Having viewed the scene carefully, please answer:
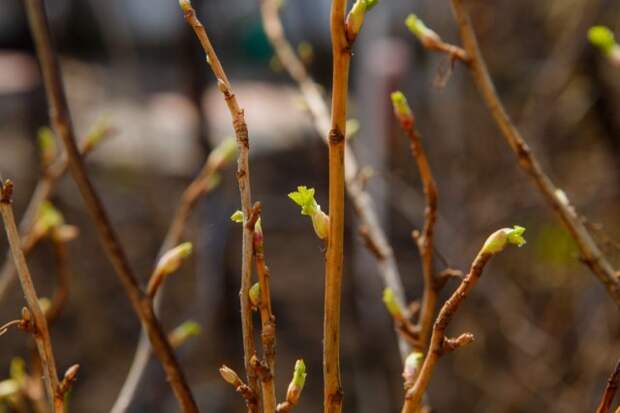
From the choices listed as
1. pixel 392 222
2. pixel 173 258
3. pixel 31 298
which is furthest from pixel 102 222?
pixel 392 222

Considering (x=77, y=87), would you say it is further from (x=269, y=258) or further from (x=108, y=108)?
(x=269, y=258)

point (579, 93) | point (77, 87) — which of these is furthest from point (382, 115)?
point (77, 87)

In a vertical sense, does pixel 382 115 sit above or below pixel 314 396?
above

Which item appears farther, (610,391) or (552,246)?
(552,246)

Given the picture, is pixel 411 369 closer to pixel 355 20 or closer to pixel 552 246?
pixel 355 20

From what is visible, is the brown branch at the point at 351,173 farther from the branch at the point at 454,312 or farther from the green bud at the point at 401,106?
the branch at the point at 454,312

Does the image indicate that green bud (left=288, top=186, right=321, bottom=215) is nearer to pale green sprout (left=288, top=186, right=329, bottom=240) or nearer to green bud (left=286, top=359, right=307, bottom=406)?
pale green sprout (left=288, top=186, right=329, bottom=240)
